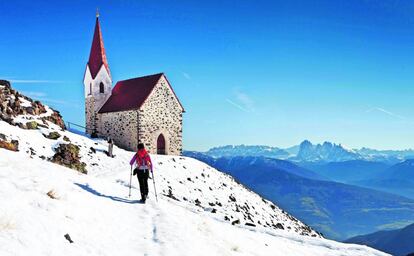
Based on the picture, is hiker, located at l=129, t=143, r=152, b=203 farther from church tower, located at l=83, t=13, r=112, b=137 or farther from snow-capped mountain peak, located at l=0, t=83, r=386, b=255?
church tower, located at l=83, t=13, r=112, b=137

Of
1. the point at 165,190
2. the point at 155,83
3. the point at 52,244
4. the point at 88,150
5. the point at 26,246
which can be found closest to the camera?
the point at 26,246

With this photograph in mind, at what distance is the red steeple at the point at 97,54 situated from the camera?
174ft

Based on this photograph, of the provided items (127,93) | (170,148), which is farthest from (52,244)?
(127,93)

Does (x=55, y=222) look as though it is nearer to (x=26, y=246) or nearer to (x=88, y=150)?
(x=26, y=246)

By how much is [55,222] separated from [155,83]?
38576 millimetres

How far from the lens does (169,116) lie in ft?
161

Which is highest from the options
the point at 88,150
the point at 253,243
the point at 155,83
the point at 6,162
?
the point at 155,83

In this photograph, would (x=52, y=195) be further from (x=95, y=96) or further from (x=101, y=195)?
(x=95, y=96)

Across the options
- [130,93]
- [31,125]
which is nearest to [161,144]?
[130,93]

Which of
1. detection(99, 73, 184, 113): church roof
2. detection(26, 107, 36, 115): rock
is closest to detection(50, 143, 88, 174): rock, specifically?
detection(26, 107, 36, 115): rock

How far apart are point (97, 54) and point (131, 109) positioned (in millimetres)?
12689

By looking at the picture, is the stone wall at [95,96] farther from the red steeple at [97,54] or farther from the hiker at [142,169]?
the hiker at [142,169]

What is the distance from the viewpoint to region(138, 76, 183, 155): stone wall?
46.0 m

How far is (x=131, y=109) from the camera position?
46406 mm
